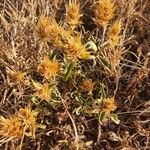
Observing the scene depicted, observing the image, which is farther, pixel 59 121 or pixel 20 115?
pixel 59 121

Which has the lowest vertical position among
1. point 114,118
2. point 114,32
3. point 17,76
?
point 114,118

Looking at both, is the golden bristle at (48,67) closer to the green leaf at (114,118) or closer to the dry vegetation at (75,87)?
the dry vegetation at (75,87)

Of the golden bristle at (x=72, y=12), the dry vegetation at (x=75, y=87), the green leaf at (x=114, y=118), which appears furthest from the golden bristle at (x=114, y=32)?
the green leaf at (x=114, y=118)

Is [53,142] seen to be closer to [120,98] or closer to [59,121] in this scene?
[59,121]

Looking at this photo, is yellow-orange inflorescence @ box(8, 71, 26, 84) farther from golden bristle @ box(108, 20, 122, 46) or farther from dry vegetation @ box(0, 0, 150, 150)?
golden bristle @ box(108, 20, 122, 46)

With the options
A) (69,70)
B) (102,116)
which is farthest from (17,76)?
(102,116)

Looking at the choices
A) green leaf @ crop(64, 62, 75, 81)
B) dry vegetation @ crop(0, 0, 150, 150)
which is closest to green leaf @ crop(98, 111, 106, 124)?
dry vegetation @ crop(0, 0, 150, 150)

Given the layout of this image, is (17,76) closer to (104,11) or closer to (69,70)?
(69,70)

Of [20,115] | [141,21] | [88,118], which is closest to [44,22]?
[20,115]

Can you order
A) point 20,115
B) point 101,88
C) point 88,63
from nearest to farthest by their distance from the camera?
point 20,115
point 101,88
point 88,63
